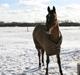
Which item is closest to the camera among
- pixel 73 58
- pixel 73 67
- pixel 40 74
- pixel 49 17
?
pixel 49 17

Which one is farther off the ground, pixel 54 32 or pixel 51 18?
pixel 51 18

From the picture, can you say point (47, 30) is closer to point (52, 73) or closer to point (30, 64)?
point (52, 73)

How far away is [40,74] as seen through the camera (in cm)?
891

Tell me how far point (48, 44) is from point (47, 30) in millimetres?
453

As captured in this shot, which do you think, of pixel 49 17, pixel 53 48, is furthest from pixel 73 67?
pixel 49 17

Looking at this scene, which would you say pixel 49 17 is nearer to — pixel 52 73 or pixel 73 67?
pixel 52 73

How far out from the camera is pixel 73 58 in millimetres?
12250

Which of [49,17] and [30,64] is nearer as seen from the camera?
[49,17]

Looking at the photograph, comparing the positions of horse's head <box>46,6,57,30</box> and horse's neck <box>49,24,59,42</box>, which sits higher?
horse's head <box>46,6,57,30</box>

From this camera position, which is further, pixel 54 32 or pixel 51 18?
pixel 54 32

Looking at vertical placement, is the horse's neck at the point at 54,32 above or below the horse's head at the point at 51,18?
below

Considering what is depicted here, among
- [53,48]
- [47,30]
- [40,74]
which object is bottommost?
[40,74]

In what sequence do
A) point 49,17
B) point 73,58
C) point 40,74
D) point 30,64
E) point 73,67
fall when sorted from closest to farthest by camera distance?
1. point 49,17
2. point 40,74
3. point 73,67
4. point 30,64
5. point 73,58

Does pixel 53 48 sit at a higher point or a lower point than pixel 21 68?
higher
